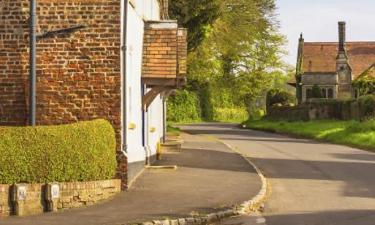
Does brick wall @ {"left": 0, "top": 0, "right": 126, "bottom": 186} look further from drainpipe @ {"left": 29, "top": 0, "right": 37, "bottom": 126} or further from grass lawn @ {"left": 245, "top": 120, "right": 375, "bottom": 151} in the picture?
grass lawn @ {"left": 245, "top": 120, "right": 375, "bottom": 151}

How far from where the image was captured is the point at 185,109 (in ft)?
263

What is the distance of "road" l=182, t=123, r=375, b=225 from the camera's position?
47.0ft

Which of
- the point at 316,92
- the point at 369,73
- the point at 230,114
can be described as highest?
the point at 369,73

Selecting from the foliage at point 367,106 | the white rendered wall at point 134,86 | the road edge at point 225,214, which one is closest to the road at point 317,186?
the road edge at point 225,214

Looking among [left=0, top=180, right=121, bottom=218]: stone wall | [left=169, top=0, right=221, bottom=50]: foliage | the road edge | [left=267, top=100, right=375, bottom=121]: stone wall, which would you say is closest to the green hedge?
[left=0, top=180, right=121, bottom=218]: stone wall

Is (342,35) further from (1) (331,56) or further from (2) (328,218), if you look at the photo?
(2) (328,218)

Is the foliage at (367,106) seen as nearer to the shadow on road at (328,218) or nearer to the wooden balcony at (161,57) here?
the wooden balcony at (161,57)

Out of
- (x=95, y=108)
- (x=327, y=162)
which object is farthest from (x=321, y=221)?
(x=327, y=162)

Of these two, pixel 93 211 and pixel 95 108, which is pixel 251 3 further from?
pixel 93 211

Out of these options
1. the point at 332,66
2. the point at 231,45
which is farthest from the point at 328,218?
the point at 332,66

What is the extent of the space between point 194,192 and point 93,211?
3447mm

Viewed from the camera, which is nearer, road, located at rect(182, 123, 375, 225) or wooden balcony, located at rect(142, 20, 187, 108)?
road, located at rect(182, 123, 375, 225)

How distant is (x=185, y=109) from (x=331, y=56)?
1786 centimetres

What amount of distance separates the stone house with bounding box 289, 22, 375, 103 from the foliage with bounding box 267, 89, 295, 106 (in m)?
1.84
